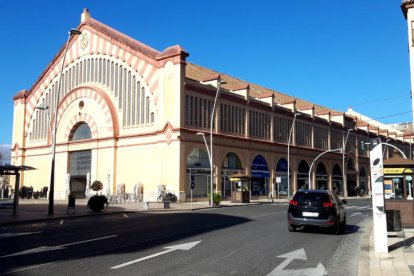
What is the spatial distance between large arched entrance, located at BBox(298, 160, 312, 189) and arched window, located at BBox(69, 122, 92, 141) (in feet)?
91.8

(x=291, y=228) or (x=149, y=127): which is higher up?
(x=149, y=127)

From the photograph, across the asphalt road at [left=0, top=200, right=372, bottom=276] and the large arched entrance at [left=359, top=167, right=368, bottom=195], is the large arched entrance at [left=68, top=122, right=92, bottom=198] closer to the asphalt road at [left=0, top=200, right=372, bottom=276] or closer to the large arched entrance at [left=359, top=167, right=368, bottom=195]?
the asphalt road at [left=0, top=200, right=372, bottom=276]

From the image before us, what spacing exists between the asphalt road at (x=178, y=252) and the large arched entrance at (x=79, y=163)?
3538cm

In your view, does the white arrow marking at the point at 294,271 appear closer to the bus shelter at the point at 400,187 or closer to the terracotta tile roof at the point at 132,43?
the bus shelter at the point at 400,187

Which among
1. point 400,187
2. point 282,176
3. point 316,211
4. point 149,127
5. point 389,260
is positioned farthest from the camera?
point 282,176

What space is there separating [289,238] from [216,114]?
32.0m

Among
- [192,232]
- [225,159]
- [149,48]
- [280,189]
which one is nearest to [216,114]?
[225,159]

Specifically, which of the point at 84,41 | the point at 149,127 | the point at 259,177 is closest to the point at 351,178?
the point at 259,177

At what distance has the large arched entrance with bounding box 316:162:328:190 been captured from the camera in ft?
206

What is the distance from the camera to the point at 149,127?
43.7m

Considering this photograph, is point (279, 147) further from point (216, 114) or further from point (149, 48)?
point (149, 48)

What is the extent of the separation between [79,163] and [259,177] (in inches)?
825

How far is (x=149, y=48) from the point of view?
45.2m

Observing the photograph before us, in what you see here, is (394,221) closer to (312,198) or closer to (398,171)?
(312,198)
